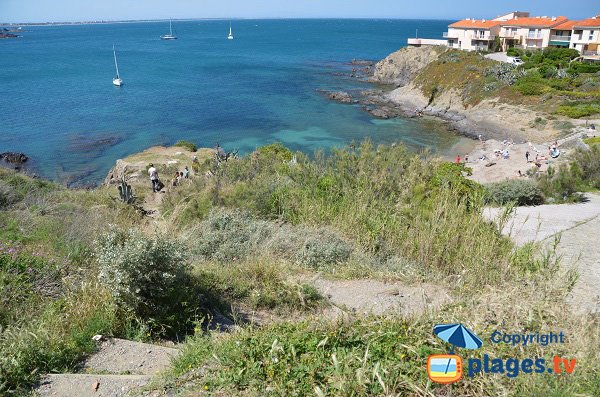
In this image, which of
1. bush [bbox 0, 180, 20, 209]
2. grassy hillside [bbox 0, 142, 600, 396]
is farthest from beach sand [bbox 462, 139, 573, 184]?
bush [bbox 0, 180, 20, 209]

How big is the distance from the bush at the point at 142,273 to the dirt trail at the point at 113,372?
0.53 meters

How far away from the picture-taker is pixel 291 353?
3.90m

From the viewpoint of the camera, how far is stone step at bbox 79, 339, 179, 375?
14.6ft

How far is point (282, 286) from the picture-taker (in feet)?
21.8

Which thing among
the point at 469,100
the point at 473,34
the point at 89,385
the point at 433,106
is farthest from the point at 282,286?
the point at 473,34

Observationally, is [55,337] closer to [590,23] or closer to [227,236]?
[227,236]

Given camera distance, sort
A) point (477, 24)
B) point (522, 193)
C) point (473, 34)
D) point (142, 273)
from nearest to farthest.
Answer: point (142, 273)
point (522, 193)
point (473, 34)
point (477, 24)

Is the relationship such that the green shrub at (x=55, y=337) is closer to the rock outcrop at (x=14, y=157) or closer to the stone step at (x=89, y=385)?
the stone step at (x=89, y=385)

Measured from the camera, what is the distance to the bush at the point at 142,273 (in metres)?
5.07

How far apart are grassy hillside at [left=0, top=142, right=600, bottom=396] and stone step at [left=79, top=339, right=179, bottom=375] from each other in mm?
193

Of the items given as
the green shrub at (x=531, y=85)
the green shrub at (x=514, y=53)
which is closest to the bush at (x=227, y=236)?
the green shrub at (x=531, y=85)

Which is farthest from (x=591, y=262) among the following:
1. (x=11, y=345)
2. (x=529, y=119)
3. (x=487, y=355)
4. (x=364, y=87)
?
(x=364, y=87)

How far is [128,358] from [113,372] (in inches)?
9.5

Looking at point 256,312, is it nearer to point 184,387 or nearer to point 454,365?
point 184,387
